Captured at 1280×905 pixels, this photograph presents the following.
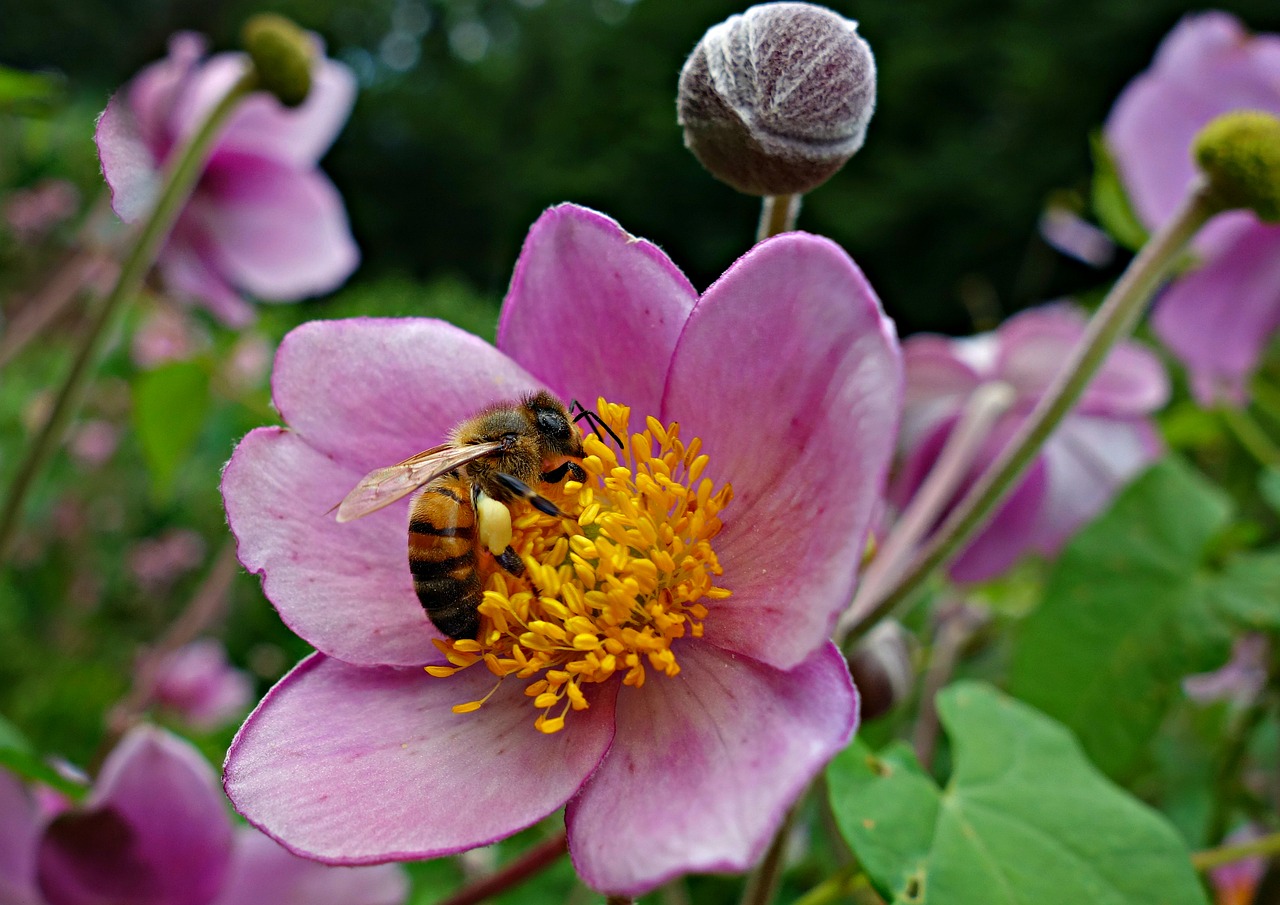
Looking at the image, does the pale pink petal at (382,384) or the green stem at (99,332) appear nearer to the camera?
the pale pink petal at (382,384)

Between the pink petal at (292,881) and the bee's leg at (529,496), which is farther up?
the bee's leg at (529,496)

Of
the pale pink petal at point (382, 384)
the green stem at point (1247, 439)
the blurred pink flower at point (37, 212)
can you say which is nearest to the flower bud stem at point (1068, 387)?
the pale pink petal at point (382, 384)

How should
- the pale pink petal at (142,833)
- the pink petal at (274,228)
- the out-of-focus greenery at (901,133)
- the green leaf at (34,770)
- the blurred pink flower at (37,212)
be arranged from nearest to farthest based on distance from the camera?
the green leaf at (34,770) < the pale pink petal at (142,833) < the pink petal at (274,228) < the blurred pink flower at (37,212) < the out-of-focus greenery at (901,133)

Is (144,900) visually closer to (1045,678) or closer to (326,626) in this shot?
(326,626)

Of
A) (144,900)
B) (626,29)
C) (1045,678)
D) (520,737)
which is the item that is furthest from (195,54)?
(626,29)

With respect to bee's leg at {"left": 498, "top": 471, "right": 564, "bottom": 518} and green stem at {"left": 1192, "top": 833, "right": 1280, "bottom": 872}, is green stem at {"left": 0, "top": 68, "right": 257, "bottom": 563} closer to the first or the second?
bee's leg at {"left": 498, "top": 471, "right": 564, "bottom": 518}

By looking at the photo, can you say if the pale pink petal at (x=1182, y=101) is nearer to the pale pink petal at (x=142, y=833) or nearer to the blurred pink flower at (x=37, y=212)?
the pale pink petal at (x=142, y=833)
